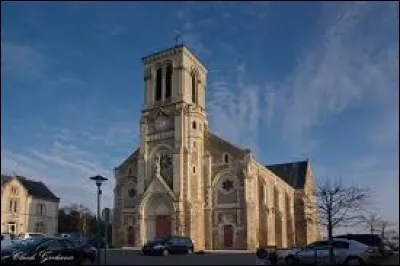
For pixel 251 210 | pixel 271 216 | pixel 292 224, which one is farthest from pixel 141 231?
pixel 292 224

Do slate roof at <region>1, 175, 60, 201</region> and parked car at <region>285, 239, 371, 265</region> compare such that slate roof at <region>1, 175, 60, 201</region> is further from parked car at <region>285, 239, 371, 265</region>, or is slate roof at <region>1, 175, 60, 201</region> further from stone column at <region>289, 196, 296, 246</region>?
parked car at <region>285, 239, 371, 265</region>

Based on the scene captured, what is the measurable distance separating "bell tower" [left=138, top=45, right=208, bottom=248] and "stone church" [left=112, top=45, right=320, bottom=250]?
0.34 feet

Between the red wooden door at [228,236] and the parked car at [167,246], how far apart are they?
10.3 meters

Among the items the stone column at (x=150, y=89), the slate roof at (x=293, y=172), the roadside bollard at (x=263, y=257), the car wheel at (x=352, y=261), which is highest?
the stone column at (x=150, y=89)

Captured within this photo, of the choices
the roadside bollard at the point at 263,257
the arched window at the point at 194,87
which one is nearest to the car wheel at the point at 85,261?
the roadside bollard at the point at 263,257

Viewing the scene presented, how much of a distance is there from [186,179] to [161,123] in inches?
315

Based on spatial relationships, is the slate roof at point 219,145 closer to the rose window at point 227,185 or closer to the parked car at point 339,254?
the rose window at point 227,185

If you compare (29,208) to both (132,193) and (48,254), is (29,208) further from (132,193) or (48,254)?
(48,254)

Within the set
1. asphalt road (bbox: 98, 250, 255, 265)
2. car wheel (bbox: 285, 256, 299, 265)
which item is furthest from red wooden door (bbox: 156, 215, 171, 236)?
car wheel (bbox: 285, 256, 299, 265)

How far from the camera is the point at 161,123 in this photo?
57844 mm

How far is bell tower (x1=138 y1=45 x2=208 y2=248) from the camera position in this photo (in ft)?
174

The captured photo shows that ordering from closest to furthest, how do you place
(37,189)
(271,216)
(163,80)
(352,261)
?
(352,261) < (271,216) < (163,80) < (37,189)

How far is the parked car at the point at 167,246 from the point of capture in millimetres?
38406

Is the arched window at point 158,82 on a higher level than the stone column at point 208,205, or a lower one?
higher
